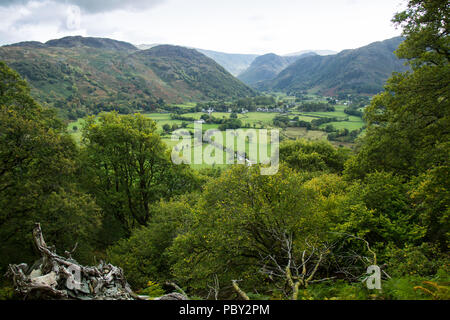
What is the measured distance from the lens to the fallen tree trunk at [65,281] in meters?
5.98

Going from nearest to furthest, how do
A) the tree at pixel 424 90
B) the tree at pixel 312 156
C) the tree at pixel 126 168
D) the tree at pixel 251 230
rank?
the tree at pixel 251 230 → the tree at pixel 424 90 → the tree at pixel 126 168 → the tree at pixel 312 156

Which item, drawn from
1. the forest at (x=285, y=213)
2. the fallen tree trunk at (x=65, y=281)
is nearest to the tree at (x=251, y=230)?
the forest at (x=285, y=213)

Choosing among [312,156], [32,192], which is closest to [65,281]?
[32,192]

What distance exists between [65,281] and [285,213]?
28.8 feet

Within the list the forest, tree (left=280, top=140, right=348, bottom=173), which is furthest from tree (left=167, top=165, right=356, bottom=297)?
tree (left=280, top=140, right=348, bottom=173)

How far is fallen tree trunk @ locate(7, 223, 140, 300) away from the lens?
598 cm

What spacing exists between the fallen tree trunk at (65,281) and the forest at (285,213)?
1.88 meters

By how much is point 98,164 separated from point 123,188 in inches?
125

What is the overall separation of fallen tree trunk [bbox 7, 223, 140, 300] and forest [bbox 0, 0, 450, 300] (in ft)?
6.17

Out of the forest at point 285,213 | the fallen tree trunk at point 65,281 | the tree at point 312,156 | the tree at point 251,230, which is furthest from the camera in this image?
the tree at point 312,156

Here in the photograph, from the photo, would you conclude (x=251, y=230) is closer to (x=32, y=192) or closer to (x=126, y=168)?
(x=32, y=192)

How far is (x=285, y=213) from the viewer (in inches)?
432

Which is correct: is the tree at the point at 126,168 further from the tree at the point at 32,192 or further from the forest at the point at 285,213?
the tree at the point at 32,192

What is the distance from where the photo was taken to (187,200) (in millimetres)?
18891
